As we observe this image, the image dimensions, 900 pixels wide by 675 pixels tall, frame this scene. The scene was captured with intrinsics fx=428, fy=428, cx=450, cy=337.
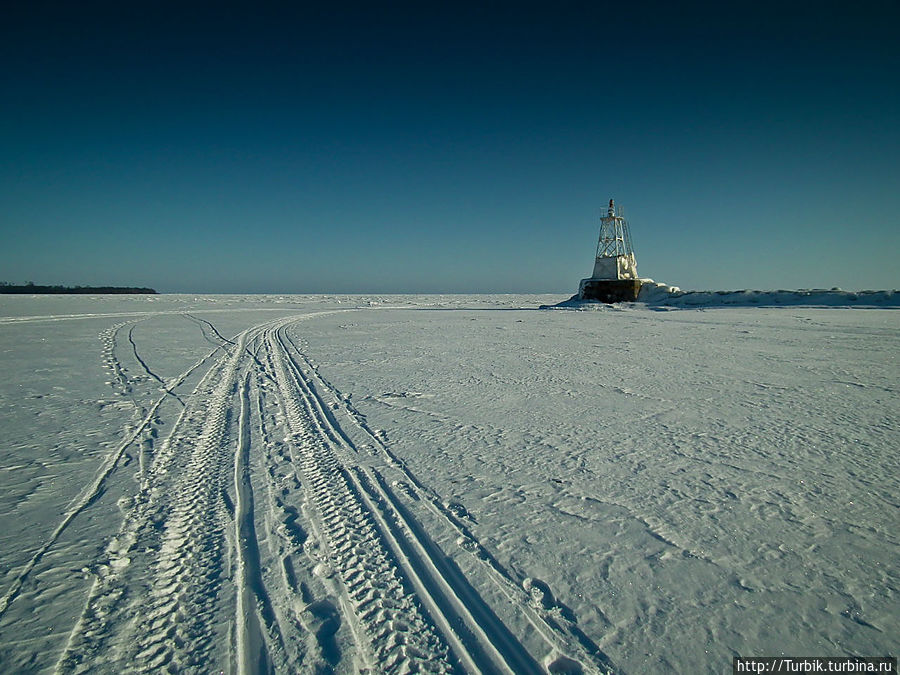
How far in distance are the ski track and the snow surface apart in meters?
0.01

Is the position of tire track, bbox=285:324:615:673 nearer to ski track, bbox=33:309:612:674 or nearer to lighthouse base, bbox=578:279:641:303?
ski track, bbox=33:309:612:674

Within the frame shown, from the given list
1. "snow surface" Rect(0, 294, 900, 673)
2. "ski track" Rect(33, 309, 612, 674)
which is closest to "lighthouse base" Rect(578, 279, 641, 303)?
"snow surface" Rect(0, 294, 900, 673)

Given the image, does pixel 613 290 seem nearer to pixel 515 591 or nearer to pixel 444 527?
pixel 444 527

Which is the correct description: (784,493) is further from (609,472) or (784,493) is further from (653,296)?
(653,296)

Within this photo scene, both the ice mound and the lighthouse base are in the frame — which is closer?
the ice mound

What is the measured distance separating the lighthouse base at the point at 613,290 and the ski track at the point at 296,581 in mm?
31952

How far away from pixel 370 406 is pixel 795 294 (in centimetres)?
3252

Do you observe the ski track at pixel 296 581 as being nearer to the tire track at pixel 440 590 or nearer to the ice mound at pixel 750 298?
the tire track at pixel 440 590

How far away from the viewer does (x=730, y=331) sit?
1448cm

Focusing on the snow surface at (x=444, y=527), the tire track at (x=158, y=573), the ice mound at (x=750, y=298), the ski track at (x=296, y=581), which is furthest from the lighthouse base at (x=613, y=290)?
the tire track at (x=158, y=573)

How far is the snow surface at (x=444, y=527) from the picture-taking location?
193 centimetres

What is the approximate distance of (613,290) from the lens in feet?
108

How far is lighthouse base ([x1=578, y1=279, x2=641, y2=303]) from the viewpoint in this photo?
32562 millimetres

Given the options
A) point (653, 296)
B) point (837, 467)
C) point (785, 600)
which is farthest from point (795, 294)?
point (785, 600)
